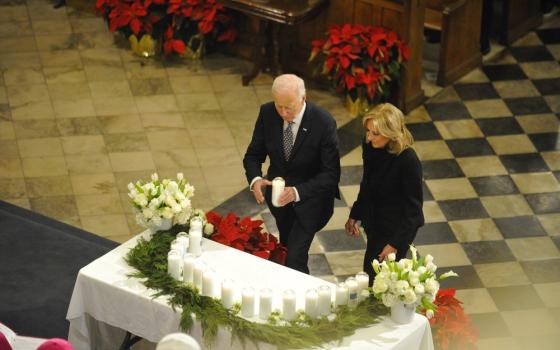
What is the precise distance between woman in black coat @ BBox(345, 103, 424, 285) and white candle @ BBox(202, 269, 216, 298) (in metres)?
1.13

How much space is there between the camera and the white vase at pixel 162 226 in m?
6.48

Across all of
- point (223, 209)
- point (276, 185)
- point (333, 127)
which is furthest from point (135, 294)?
point (223, 209)

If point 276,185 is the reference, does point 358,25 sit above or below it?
below

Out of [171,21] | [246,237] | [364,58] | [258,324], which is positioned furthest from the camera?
[171,21]

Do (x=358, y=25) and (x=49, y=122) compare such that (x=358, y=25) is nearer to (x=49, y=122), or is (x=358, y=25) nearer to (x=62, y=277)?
(x=49, y=122)

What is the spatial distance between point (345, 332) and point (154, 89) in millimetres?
5162

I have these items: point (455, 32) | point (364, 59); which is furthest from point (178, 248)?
point (455, 32)

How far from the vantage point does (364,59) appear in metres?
9.81

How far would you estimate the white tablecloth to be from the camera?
5793 mm

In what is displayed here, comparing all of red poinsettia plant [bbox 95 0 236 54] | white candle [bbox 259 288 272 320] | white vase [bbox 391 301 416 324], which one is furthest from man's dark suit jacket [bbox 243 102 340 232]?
red poinsettia plant [bbox 95 0 236 54]

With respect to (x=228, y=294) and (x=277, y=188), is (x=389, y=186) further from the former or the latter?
(x=228, y=294)

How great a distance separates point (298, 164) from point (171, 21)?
14.1ft

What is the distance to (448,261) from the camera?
816 cm

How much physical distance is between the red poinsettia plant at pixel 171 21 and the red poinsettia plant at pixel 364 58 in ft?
3.94
